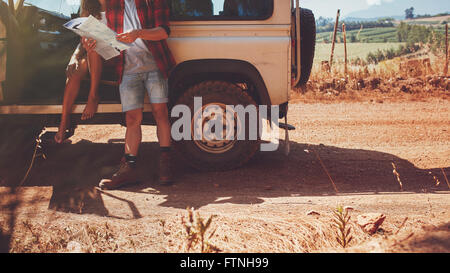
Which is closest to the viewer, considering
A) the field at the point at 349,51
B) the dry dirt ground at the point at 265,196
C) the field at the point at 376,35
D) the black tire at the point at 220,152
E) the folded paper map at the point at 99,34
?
the dry dirt ground at the point at 265,196

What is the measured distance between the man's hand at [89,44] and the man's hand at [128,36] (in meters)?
Answer: 0.30

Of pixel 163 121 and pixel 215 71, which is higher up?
pixel 215 71

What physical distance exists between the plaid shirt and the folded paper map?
0.56 feet

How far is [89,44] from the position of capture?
4492mm

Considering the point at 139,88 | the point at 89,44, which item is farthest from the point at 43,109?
the point at 139,88

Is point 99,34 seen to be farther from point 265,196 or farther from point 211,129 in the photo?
point 265,196

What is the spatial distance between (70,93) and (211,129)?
1458 millimetres

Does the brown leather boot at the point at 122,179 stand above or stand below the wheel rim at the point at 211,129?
below

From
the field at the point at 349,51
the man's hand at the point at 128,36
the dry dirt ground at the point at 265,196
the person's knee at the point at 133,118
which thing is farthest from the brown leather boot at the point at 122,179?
the field at the point at 349,51

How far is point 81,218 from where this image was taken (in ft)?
11.9

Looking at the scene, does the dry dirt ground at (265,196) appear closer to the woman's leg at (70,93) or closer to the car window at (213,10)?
the woman's leg at (70,93)

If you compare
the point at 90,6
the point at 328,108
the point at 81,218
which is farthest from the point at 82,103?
the point at 328,108

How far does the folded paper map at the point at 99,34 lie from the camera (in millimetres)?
4047

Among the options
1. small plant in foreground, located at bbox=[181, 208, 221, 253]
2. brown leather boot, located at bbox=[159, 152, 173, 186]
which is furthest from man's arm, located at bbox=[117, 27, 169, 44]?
small plant in foreground, located at bbox=[181, 208, 221, 253]
